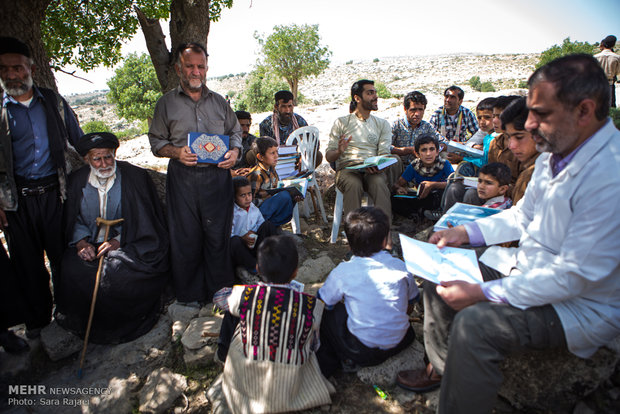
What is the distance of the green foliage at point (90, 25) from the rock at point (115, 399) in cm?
489

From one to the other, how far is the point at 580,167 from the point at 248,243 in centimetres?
288

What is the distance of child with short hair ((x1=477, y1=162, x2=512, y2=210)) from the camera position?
3.19m

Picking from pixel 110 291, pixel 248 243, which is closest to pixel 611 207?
pixel 248 243

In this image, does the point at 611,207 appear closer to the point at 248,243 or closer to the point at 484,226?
the point at 484,226

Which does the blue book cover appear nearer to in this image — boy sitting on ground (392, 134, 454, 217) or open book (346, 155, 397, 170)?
open book (346, 155, 397, 170)

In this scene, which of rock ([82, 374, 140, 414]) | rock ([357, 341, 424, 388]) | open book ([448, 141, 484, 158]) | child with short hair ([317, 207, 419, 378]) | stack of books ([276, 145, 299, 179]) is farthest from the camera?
stack of books ([276, 145, 299, 179])

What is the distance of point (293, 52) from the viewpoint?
90.3 feet

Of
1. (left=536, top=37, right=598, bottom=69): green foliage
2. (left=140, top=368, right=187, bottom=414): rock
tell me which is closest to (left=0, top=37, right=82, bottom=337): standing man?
(left=140, top=368, right=187, bottom=414): rock

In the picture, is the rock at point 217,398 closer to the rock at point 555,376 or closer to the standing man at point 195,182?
the standing man at point 195,182

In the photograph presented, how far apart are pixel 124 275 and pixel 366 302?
2.23 meters

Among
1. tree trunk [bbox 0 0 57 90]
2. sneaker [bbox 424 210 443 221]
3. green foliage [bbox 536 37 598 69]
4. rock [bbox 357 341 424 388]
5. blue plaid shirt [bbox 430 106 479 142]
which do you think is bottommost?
rock [bbox 357 341 424 388]

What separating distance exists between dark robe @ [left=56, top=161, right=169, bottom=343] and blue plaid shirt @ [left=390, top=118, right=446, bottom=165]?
3657mm

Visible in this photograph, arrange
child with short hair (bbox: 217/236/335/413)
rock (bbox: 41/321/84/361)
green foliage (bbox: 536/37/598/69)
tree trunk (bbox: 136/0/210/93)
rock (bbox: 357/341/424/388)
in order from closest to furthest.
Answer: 1. child with short hair (bbox: 217/236/335/413)
2. rock (bbox: 357/341/424/388)
3. rock (bbox: 41/321/84/361)
4. tree trunk (bbox: 136/0/210/93)
5. green foliage (bbox: 536/37/598/69)

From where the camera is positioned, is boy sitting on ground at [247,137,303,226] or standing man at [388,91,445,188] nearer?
boy sitting on ground at [247,137,303,226]
